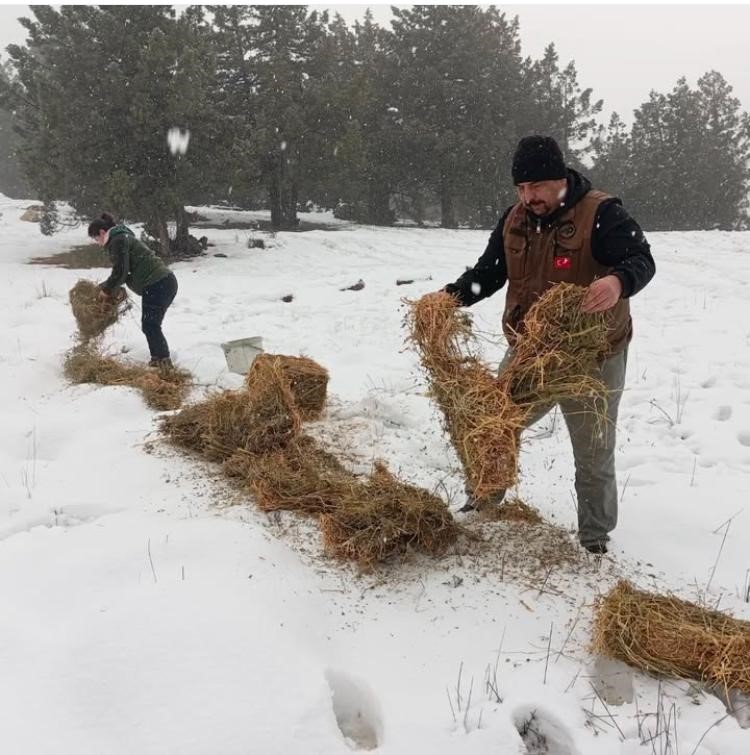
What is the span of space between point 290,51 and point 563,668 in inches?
1000

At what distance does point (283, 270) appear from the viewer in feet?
47.4

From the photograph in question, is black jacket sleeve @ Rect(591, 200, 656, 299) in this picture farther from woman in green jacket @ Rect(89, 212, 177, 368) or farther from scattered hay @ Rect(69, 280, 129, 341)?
scattered hay @ Rect(69, 280, 129, 341)

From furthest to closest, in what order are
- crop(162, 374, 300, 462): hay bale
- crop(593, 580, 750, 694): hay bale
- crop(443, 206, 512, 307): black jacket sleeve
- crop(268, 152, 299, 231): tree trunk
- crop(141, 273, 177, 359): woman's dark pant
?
1. crop(268, 152, 299, 231): tree trunk
2. crop(141, 273, 177, 359): woman's dark pant
3. crop(162, 374, 300, 462): hay bale
4. crop(443, 206, 512, 307): black jacket sleeve
5. crop(593, 580, 750, 694): hay bale

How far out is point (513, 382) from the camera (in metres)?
2.60

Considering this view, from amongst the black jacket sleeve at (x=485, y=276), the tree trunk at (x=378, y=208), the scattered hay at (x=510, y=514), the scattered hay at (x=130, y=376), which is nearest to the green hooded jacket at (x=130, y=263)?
the scattered hay at (x=130, y=376)

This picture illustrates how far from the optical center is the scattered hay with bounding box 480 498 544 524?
10.8ft

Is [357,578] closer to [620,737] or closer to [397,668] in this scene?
[397,668]

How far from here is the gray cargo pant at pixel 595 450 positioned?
2.77m

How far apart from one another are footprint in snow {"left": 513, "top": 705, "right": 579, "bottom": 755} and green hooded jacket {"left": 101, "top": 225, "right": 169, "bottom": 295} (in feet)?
17.4

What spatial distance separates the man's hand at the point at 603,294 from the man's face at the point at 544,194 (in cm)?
48

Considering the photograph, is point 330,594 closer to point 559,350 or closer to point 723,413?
point 559,350

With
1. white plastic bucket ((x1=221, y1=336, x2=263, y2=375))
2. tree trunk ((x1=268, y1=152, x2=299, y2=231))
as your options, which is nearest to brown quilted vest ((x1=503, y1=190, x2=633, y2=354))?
white plastic bucket ((x1=221, y1=336, x2=263, y2=375))

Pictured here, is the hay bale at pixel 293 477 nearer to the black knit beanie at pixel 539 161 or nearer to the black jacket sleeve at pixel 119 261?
the black knit beanie at pixel 539 161

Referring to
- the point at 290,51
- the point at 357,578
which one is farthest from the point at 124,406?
the point at 290,51
